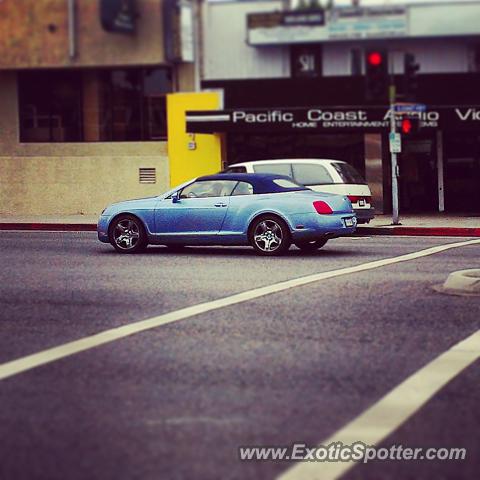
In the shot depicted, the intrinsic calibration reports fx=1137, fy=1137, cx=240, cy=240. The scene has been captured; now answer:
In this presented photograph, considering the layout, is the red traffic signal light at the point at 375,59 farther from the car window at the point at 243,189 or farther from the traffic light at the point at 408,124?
the car window at the point at 243,189

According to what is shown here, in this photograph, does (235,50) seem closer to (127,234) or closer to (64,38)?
(64,38)

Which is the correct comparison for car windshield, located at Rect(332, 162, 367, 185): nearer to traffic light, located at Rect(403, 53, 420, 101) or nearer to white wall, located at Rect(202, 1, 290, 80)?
A: traffic light, located at Rect(403, 53, 420, 101)

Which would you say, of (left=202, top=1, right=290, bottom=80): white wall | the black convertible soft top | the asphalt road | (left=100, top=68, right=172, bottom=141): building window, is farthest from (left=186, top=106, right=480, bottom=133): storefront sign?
the asphalt road

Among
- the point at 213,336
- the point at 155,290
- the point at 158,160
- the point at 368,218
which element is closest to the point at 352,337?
the point at 213,336

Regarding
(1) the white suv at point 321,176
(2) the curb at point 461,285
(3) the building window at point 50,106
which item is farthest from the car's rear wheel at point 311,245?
(3) the building window at point 50,106

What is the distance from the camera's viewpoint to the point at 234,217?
1798 cm

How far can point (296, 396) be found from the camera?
7.43 meters

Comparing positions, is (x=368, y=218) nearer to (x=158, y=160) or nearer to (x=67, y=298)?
(x=158, y=160)

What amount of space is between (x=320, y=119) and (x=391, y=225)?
6269 millimetres

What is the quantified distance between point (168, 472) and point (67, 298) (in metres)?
7.06

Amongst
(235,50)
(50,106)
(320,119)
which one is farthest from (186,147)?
(50,106)

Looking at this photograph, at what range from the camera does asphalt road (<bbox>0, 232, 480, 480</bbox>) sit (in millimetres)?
6066

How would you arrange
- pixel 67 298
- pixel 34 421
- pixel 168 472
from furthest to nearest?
pixel 67 298
pixel 34 421
pixel 168 472

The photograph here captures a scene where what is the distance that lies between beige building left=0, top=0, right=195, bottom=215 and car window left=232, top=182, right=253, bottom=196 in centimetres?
1595
